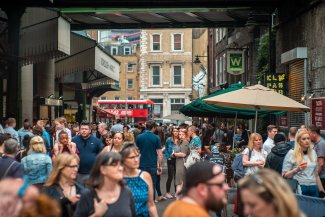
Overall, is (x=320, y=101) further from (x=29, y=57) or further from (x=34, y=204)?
(x=34, y=204)

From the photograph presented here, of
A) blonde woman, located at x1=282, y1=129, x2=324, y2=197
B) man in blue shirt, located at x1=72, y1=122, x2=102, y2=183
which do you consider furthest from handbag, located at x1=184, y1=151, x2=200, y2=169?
blonde woman, located at x1=282, y1=129, x2=324, y2=197

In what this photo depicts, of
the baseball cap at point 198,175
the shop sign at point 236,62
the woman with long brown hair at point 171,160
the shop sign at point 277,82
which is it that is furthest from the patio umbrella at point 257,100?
the shop sign at point 236,62

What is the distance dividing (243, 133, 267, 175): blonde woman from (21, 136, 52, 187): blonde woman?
10.7ft

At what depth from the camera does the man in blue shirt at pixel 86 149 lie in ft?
38.7

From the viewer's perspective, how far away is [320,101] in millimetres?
18156

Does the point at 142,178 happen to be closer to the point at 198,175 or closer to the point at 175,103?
the point at 198,175

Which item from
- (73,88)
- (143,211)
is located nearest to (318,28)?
(143,211)

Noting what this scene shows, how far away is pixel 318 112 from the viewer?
18.3 metres

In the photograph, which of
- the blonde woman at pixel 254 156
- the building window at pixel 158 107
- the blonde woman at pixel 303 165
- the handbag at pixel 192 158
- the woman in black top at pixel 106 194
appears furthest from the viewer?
the building window at pixel 158 107

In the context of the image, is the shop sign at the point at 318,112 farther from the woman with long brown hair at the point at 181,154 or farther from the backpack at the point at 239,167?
the backpack at the point at 239,167

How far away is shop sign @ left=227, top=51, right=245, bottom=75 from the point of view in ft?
106

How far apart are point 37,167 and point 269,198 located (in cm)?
629

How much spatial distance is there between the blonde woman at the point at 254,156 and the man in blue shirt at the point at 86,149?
8.66ft

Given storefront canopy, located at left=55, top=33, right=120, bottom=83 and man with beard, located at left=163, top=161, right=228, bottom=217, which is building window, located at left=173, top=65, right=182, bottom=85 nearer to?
storefront canopy, located at left=55, top=33, right=120, bottom=83
